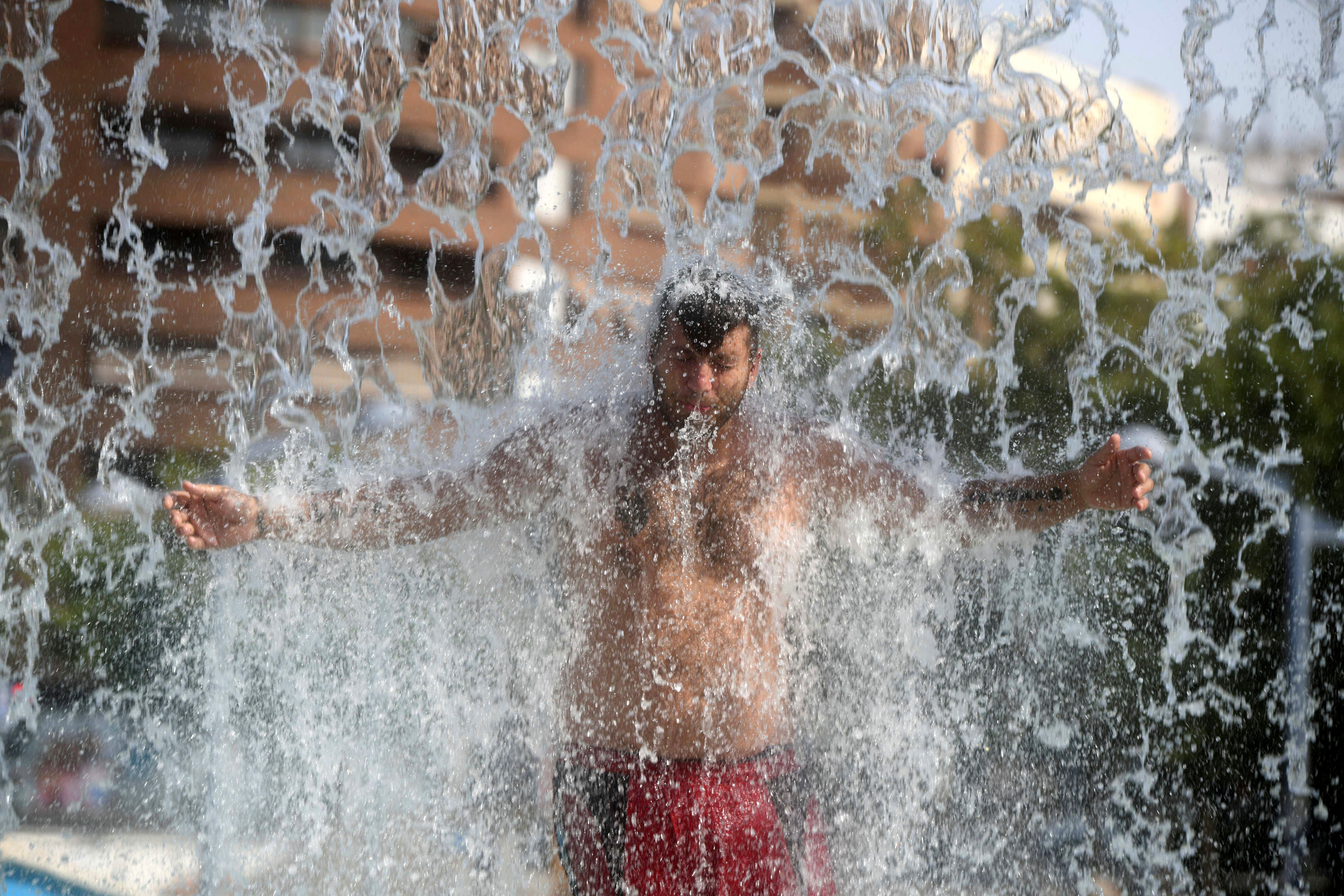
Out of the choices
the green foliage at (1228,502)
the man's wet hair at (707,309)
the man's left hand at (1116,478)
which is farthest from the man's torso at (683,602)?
the green foliage at (1228,502)

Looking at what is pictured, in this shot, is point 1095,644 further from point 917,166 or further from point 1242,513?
point 917,166

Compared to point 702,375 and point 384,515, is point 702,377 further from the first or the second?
point 384,515

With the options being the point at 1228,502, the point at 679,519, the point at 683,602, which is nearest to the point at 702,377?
the point at 679,519

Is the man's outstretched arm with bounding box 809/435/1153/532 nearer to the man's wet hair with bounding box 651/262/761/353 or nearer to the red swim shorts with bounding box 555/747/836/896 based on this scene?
the man's wet hair with bounding box 651/262/761/353

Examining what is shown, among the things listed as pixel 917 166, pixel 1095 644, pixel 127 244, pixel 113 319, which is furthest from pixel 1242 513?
pixel 113 319

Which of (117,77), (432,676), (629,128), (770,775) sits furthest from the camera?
(117,77)

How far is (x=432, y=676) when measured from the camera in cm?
325

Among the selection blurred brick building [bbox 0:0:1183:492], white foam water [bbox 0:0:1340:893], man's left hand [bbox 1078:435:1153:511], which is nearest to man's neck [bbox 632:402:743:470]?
white foam water [bbox 0:0:1340:893]

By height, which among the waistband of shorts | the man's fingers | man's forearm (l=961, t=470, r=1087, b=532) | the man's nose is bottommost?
the waistband of shorts

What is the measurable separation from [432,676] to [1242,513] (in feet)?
11.8

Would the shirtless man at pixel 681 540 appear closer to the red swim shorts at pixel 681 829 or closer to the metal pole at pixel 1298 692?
the red swim shorts at pixel 681 829

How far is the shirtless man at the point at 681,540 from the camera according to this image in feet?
7.50

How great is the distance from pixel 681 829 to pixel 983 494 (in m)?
1.07

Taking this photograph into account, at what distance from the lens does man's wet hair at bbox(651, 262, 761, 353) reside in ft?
7.54
